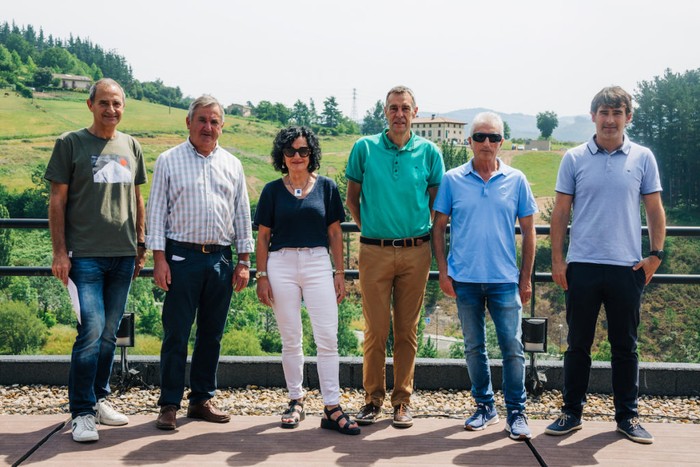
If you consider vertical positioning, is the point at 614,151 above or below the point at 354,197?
above

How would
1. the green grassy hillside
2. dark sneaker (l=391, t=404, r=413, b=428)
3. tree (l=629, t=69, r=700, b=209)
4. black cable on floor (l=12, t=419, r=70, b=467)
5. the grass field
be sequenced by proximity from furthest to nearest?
1. the grass field
2. the green grassy hillside
3. tree (l=629, t=69, r=700, b=209)
4. dark sneaker (l=391, t=404, r=413, b=428)
5. black cable on floor (l=12, t=419, r=70, b=467)

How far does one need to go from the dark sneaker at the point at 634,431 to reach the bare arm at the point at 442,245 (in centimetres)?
110

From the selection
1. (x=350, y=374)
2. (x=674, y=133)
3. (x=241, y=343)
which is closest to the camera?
(x=350, y=374)

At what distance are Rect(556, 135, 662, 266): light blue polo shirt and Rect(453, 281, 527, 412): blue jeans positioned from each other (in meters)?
0.42

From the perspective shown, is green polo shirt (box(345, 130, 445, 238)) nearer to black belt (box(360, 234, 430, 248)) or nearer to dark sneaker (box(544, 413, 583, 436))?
black belt (box(360, 234, 430, 248))

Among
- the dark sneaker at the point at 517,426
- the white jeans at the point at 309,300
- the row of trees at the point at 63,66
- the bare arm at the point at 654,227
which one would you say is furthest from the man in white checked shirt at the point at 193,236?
the row of trees at the point at 63,66

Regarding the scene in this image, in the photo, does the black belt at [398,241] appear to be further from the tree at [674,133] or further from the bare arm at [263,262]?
the tree at [674,133]

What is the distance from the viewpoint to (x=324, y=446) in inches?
138

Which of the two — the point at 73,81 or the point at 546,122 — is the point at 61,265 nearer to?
the point at 73,81

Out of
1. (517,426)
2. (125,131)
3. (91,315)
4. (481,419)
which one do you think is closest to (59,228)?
(91,315)

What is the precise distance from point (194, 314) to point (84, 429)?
764 mm

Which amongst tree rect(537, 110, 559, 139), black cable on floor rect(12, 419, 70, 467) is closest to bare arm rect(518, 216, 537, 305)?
black cable on floor rect(12, 419, 70, 467)

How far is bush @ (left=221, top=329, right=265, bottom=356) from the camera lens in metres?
20.7

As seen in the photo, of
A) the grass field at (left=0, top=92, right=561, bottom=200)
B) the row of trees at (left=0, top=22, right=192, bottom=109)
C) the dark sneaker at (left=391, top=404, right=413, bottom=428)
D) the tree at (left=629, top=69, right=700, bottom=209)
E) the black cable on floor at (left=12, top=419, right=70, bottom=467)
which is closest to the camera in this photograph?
the black cable on floor at (left=12, top=419, right=70, bottom=467)
